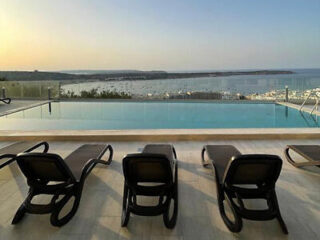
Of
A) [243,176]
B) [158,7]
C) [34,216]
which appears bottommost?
[34,216]

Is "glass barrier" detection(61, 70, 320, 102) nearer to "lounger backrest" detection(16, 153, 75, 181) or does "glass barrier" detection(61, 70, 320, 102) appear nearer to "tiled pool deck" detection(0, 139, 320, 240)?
"tiled pool deck" detection(0, 139, 320, 240)

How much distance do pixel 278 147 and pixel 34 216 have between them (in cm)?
401

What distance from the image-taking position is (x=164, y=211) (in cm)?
225

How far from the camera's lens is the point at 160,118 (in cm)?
748

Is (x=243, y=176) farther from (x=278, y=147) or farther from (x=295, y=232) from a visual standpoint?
(x=278, y=147)

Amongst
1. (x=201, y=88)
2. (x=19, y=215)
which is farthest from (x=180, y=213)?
(x=201, y=88)

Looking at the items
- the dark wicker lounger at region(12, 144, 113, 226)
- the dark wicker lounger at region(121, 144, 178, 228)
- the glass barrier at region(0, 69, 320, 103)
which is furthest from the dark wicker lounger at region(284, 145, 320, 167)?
the glass barrier at region(0, 69, 320, 103)

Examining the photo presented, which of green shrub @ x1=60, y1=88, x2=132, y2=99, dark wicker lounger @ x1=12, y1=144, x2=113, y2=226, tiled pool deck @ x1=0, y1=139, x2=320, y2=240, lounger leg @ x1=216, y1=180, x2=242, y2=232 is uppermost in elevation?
green shrub @ x1=60, y1=88, x2=132, y2=99

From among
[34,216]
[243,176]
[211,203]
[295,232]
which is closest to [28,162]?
[34,216]

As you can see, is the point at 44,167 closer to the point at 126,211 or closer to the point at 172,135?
the point at 126,211

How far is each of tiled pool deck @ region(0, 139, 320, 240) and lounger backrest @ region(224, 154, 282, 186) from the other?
1.23 ft

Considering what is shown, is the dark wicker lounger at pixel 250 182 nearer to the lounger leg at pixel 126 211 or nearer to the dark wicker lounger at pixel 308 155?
the lounger leg at pixel 126 211

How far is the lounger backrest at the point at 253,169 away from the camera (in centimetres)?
219

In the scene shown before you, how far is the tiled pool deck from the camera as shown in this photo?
2.11 metres
